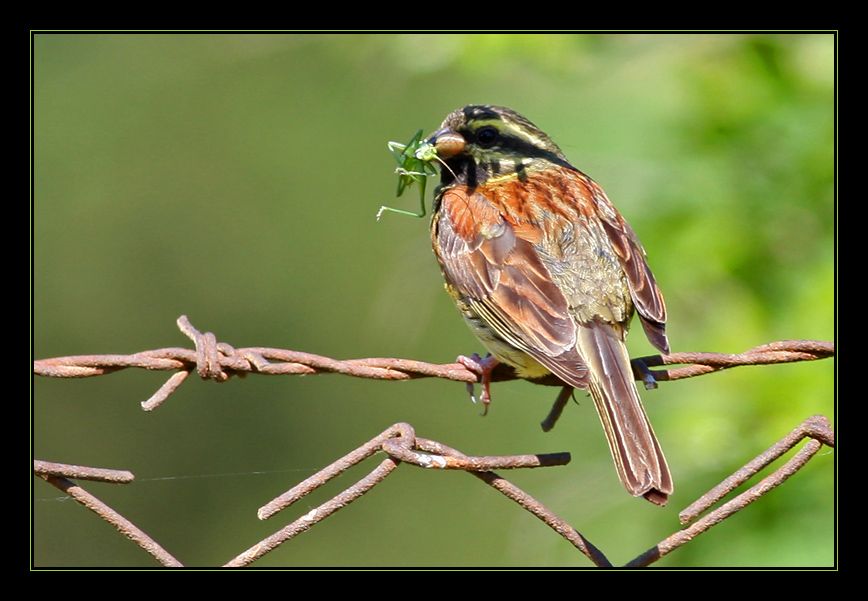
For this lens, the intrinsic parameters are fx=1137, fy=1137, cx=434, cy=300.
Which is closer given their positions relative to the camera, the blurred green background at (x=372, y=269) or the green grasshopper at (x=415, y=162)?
the green grasshopper at (x=415, y=162)

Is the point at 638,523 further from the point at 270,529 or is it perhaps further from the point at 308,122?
the point at 308,122

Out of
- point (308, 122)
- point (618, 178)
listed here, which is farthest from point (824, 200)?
point (308, 122)

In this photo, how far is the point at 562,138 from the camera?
6.05 m

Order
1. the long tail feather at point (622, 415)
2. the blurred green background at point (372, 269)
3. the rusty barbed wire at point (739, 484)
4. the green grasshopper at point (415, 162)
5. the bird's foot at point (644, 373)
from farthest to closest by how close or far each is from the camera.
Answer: the blurred green background at point (372, 269) < the green grasshopper at point (415, 162) < the bird's foot at point (644, 373) < the long tail feather at point (622, 415) < the rusty barbed wire at point (739, 484)

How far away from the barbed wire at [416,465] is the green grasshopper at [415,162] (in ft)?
7.14

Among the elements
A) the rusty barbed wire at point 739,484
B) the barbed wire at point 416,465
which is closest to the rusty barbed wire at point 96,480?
the barbed wire at point 416,465

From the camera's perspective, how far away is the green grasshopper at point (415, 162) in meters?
5.04

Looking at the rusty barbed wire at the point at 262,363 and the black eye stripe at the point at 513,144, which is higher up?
the black eye stripe at the point at 513,144

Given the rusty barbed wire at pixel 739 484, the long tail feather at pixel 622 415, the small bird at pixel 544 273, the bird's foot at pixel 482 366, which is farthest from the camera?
the bird's foot at pixel 482 366

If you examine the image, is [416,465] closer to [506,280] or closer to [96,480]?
[96,480]

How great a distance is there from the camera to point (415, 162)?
5.11 metres

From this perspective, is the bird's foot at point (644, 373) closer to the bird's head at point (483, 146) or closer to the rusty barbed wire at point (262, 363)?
the rusty barbed wire at point (262, 363)

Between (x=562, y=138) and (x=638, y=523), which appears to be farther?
(x=562, y=138)

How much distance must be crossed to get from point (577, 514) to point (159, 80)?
30.1ft
